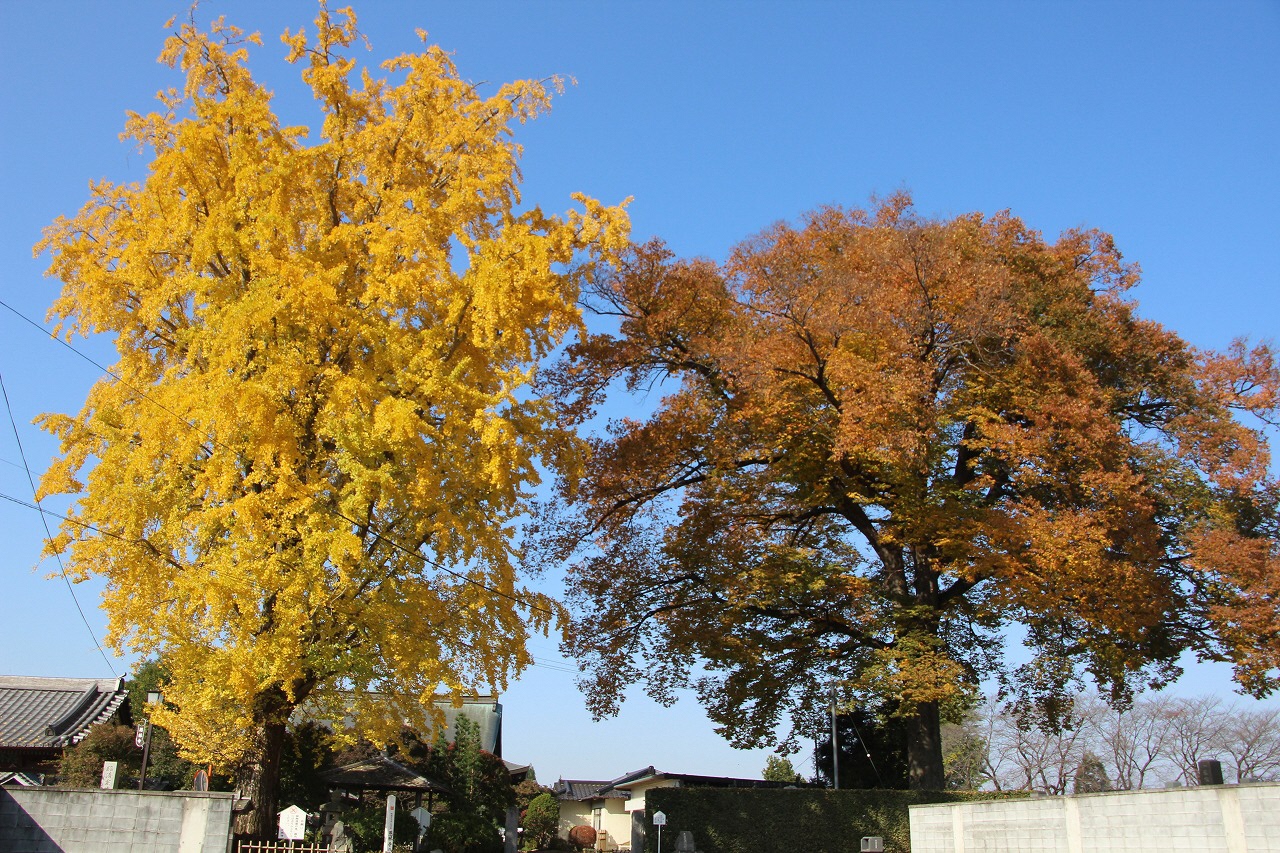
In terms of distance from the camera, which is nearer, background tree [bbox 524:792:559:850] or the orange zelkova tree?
the orange zelkova tree

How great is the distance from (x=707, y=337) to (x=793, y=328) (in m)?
2.17

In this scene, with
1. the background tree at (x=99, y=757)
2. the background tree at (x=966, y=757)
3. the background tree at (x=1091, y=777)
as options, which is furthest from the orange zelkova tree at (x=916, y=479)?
the background tree at (x=966, y=757)

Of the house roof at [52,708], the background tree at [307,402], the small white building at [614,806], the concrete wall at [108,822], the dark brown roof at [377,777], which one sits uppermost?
the background tree at [307,402]

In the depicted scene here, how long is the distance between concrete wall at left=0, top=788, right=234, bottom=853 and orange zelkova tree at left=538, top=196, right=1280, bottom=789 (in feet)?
30.6

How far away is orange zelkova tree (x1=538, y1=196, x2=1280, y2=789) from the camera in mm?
16719

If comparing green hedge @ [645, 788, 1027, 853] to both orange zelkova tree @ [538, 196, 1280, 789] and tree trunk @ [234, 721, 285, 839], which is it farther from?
tree trunk @ [234, 721, 285, 839]

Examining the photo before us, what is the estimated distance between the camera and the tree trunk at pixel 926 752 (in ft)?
62.4

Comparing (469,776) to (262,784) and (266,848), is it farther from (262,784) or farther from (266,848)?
(266,848)

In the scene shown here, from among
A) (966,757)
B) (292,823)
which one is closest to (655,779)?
(966,757)

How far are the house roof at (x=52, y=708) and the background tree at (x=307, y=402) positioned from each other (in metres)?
12.0

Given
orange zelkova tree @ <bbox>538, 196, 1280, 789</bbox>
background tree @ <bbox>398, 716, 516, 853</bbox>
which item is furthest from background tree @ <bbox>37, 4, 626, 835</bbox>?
background tree @ <bbox>398, 716, 516, 853</bbox>

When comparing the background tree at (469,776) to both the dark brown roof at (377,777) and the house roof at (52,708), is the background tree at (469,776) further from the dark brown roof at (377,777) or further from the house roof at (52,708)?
the house roof at (52,708)

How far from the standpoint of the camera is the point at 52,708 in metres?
22.2

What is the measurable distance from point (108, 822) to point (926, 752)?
1522cm
